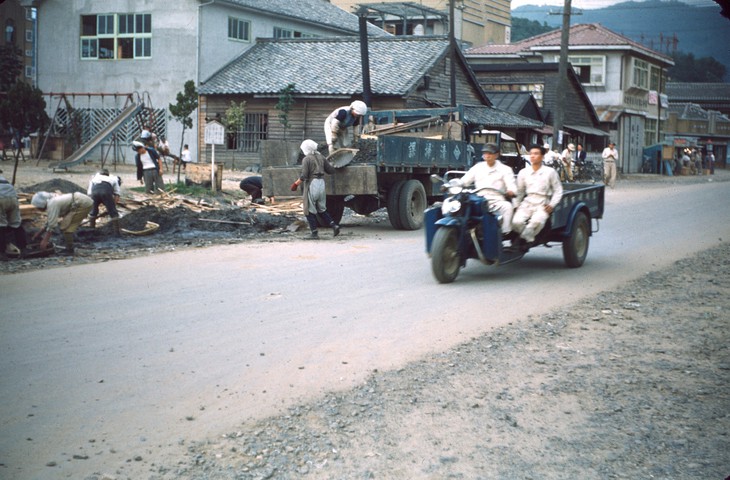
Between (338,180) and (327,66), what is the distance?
803 inches

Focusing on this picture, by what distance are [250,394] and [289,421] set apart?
26.1 inches

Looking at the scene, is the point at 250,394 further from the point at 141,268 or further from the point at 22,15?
the point at 22,15

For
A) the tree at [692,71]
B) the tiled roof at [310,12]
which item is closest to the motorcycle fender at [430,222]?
the tiled roof at [310,12]

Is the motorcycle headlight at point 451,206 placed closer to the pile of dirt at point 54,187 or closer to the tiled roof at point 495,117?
the pile of dirt at point 54,187

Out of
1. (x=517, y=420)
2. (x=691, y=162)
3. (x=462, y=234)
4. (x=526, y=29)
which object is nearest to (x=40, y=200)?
(x=462, y=234)

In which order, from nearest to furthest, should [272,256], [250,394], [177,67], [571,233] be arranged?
[250,394] → [571,233] → [272,256] → [177,67]

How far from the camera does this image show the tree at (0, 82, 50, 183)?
31828 millimetres

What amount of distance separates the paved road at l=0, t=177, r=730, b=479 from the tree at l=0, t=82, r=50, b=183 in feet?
67.4

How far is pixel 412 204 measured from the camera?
1812cm

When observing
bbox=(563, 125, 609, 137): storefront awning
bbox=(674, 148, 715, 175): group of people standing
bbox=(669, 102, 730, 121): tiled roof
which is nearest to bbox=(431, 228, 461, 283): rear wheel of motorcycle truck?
bbox=(563, 125, 609, 137): storefront awning

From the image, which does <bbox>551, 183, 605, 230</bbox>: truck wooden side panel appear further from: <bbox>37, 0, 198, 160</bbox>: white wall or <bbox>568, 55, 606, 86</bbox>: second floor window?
<bbox>568, 55, 606, 86</bbox>: second floor window

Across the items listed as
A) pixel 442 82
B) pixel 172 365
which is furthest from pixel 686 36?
pixel 172 365

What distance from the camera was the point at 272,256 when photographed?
44.5 feet

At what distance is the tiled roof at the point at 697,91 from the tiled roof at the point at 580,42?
29737 mm
